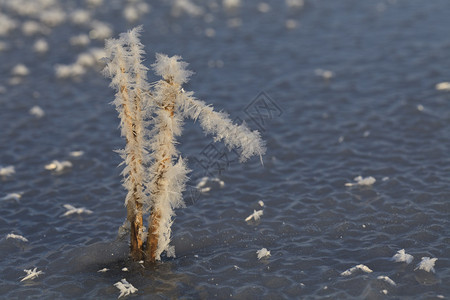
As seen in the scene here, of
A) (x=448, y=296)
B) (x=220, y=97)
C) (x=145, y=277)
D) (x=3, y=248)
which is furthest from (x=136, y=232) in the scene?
(x=220, y=97)

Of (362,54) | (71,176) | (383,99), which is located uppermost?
(362,54)

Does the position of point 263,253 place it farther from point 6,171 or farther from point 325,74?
point 325,74

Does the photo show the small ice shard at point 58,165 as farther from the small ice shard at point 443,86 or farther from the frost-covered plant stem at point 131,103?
the small ice shard at point 443,86

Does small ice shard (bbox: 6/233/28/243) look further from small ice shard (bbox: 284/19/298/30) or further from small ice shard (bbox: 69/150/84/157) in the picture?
small ice shard (bbox: 284/19/298/30)

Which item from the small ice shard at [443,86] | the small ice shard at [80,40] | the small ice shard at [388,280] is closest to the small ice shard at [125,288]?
the small ice shard at [388,280]

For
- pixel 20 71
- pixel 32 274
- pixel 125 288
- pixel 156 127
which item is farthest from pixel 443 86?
pixel 20 71

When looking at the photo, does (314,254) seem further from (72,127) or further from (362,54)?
(362,54)
